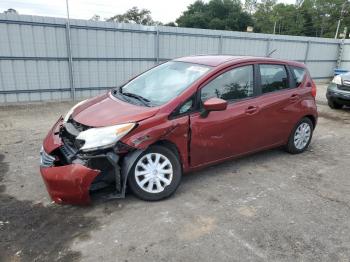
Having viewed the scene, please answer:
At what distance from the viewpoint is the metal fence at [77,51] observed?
9102 millimetres

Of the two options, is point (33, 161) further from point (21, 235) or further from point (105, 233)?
point (105, 233)

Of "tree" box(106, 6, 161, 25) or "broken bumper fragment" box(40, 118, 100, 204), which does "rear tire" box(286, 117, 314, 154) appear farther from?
"tree" box(106, 6, 161, 25)

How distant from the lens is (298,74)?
541cm

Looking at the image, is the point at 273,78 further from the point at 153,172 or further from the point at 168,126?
the point at 153,172

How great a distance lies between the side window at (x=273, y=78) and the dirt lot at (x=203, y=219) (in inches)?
45.5

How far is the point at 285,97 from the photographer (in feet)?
16.5

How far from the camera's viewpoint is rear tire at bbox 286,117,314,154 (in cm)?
541

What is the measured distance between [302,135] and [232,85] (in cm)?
189

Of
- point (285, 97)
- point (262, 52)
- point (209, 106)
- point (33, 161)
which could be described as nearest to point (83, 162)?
point (209, 106)

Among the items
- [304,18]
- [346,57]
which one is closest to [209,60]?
[346,57]

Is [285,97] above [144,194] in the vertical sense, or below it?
above

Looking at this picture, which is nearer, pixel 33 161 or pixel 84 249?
pixel 84 249

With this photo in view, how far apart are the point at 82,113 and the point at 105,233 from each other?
59.4 inches

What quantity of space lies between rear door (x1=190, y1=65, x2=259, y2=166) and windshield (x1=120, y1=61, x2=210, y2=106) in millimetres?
271
